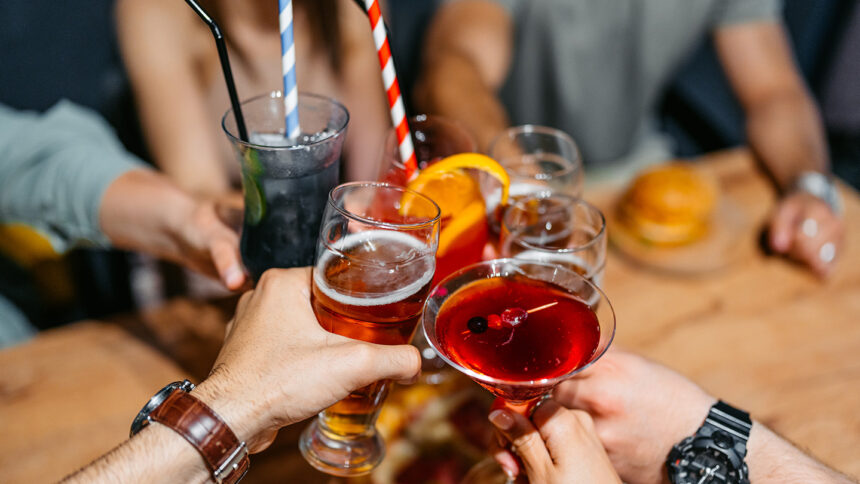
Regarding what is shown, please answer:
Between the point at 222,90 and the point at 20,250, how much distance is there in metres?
0.88

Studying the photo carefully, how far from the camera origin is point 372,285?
38.3 inches

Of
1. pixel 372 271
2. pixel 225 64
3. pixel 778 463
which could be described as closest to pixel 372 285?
pixel 372 271

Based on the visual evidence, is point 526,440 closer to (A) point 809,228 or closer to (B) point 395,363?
(B) point 395,363

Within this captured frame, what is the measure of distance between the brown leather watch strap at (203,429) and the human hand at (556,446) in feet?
1.31

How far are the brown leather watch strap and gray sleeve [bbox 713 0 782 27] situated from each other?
268 centimetres

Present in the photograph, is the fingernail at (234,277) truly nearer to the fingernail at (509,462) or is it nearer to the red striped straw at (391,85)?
the red striped straw at (391,85)

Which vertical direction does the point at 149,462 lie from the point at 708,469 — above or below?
above

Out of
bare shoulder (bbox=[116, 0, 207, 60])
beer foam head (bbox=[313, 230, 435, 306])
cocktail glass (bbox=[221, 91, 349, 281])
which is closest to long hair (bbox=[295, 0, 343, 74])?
bare shoulder (bbox=[116, 0, 207, 60])

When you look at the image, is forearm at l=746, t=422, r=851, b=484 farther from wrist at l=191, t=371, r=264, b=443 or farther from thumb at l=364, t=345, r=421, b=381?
wrist at l=191, t=371, r=264, b=443

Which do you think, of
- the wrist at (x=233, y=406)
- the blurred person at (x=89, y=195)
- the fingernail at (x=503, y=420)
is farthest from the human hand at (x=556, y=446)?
the blurred person at (x=89, y=195)

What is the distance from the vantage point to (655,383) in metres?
1.17

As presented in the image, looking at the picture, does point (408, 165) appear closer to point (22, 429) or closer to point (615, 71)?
point (22, 429)

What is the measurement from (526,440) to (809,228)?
4.18 ft

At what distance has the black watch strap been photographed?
1.13 metres
